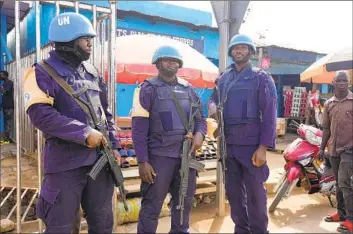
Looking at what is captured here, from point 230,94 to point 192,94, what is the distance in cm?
36

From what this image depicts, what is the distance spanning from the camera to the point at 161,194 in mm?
2736

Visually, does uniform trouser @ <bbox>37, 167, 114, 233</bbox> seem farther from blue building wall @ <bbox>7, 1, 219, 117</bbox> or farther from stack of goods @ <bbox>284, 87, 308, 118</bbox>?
stack of goods @ <bbox>284, 87, 308, 118</bbox>

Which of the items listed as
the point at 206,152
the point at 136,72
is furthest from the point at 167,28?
the point at 206,152

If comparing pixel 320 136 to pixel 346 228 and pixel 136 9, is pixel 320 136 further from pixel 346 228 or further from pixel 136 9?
pixel 136 9

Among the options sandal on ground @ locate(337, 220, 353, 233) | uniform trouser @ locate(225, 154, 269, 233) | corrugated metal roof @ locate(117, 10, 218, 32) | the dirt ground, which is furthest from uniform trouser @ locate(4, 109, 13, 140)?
sandal on ground @ locate(337, 220, 353, 233)

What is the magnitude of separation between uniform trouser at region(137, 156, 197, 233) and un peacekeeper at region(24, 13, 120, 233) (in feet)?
1.61

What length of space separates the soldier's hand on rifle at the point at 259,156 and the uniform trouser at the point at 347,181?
1.50 metres

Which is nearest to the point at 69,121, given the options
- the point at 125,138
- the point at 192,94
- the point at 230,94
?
the point at 192,94

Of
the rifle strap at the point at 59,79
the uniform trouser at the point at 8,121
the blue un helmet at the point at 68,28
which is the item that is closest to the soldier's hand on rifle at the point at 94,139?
the rifle strap at the point at 59,79

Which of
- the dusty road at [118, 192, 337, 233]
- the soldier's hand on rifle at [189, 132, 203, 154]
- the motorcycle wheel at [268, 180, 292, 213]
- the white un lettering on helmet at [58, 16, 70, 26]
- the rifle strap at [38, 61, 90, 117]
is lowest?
the dusty road at [118, 192, 337, 233]

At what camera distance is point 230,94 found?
294 cm

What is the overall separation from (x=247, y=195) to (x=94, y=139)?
1.56 m

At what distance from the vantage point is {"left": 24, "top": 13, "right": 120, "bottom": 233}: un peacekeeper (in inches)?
78.7

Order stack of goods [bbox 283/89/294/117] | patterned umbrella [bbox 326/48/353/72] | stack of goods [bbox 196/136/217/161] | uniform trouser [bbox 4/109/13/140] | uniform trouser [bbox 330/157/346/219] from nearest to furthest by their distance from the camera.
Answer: uniform trouser [bbox 330/157/346/219]
stack of goods [bbox 196/136/217/161]
patterned umbrella [bbox 326/48/353/72]
uniform trouser [bbox 4/109/13/140]
stack of goods [bbox 283/89/294/117]
